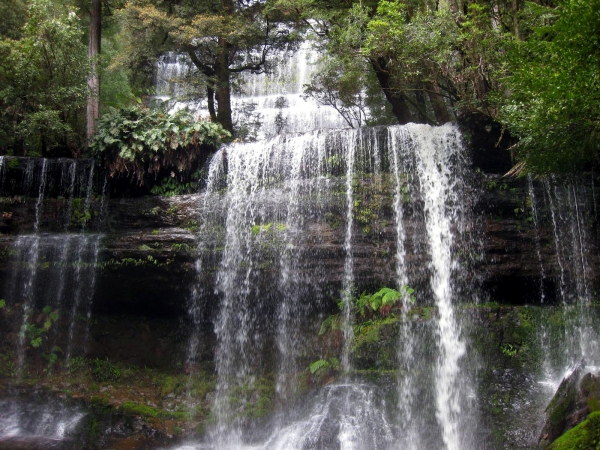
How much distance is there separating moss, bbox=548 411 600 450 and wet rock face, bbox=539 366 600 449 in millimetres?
984

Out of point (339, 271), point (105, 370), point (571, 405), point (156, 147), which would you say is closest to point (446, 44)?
point (339, 271)

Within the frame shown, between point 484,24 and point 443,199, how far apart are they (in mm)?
4237

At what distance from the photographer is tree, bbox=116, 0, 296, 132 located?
48.5 ft

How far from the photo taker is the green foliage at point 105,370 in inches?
465

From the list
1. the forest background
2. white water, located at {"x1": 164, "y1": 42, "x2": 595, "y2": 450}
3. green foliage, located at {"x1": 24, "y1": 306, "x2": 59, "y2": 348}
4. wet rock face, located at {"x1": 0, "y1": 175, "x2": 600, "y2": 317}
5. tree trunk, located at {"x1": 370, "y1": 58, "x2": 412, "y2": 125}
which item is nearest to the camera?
the forest background

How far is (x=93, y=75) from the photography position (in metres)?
14.2

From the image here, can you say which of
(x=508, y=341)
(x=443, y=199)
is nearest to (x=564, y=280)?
(x=508, y=341)

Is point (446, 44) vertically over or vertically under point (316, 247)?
over

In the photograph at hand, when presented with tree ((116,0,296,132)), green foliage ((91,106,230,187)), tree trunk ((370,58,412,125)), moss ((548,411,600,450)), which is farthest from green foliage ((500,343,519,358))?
tree ((116,0,296,132))

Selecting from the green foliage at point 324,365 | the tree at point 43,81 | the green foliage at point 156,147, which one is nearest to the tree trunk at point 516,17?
the green foliage at point 156,147

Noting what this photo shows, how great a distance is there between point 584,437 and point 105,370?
10037 millimetres

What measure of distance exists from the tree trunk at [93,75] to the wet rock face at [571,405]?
11636 millimetres

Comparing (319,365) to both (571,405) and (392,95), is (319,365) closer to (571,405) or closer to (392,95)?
(571,405)

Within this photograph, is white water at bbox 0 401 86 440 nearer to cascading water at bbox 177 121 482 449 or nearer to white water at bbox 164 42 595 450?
white water at bbox 164 42 595 450
